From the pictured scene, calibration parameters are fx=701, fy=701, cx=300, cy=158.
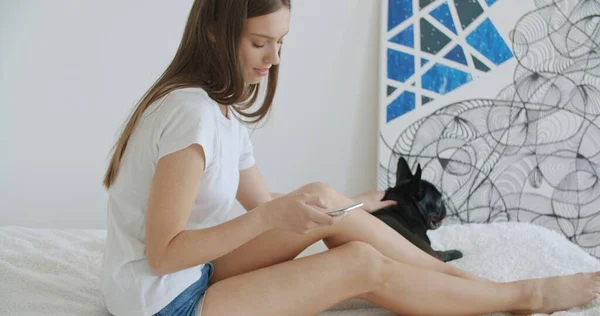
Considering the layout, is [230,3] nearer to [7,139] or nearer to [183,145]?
[183,145]

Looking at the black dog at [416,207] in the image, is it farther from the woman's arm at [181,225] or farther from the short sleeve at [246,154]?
the woman's arm at [181,225]

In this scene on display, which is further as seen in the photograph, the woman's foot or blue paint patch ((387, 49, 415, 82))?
blue paint patch ((387, 49, 415, 82))

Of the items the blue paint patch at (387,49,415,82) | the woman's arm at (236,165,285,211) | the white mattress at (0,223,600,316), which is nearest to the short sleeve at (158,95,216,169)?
the woman's arm at (236,165,285,211)

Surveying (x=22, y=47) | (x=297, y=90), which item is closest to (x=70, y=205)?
(x=22, y=47)

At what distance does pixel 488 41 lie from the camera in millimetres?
2504

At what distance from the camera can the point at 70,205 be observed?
8.04 ft

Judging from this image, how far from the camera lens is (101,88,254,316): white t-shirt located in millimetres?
1237

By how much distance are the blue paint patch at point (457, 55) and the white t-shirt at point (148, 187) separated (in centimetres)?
137

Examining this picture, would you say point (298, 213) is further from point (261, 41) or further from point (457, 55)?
point (457, 55)

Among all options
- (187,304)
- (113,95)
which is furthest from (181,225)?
(113,95)

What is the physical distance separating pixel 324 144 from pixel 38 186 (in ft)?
3.33

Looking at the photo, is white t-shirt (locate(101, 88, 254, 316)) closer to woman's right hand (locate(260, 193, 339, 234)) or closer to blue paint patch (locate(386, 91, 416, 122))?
woman's right hand (locate(260, 193, 339, 234))

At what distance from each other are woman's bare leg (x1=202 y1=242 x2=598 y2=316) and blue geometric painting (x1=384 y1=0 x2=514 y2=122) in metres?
1.16

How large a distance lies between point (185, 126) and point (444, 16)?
5.02ft
